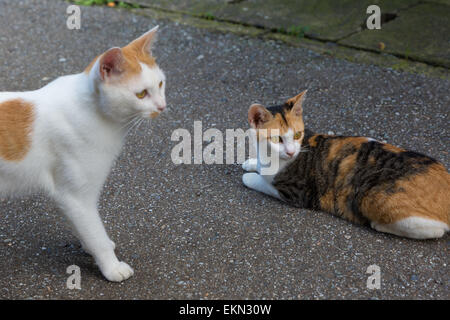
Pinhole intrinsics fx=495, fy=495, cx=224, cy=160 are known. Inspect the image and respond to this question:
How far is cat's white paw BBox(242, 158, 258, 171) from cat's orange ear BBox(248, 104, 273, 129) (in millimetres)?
464

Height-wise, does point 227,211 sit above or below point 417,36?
Result: below

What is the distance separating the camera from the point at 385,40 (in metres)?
4.93

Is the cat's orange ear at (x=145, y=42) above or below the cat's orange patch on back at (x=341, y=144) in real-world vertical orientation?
above

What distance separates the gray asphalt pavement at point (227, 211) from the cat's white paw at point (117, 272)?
0.15 feet

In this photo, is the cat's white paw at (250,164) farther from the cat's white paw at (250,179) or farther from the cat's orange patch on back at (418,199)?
the cat's orange patch on back at (418,199)

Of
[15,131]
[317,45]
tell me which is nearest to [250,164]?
[15,131]

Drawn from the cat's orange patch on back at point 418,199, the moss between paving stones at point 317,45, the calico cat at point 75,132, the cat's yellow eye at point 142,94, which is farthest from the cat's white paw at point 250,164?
the moss between paving stones at point 317,45

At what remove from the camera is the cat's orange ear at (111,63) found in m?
2.11

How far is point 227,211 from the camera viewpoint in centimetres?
A: 310

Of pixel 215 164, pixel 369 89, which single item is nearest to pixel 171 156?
pixel 215 164

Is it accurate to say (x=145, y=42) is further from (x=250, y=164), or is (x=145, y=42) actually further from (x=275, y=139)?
(x=250, y=164)

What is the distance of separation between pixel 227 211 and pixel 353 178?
31.2 inches

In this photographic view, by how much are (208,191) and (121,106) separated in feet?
3.94

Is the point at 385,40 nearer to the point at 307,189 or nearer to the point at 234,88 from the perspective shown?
the point at 234,88
